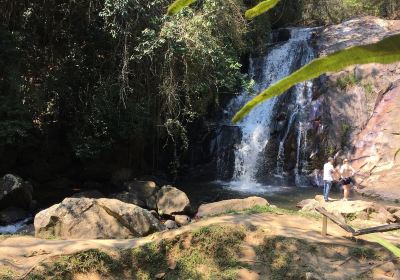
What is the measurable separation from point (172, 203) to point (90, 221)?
3975 mm

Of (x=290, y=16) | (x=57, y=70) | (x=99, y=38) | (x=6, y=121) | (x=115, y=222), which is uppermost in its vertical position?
(x=290, y=16)

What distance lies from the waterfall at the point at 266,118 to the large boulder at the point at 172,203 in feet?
12.0

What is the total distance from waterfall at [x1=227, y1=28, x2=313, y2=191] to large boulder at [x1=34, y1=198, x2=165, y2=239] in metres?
7.13

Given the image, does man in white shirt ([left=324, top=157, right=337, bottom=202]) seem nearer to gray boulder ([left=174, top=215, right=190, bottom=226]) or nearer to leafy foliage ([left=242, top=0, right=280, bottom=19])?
gray boulder ([left=174, top=215, right=190, bottom=226])

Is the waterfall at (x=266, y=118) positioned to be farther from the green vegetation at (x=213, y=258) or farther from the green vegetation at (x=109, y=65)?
the green vegetation at (x=213, y=258)

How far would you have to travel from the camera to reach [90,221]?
7234mm

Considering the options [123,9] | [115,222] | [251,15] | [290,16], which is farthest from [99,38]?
[290,16]

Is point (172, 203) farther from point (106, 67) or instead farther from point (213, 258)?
point (213, 258)

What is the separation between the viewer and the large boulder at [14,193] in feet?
34.6

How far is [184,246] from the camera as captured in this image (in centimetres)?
548

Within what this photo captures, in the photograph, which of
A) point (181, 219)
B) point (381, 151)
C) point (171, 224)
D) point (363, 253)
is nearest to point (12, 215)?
point (171, 224)

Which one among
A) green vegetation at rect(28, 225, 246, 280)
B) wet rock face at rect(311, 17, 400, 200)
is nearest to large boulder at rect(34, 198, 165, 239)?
green vegetation at rect(28, 225, 246, 280)

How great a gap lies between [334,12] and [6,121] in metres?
19.9

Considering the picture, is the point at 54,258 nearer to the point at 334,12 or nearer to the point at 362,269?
the point at 362,269
